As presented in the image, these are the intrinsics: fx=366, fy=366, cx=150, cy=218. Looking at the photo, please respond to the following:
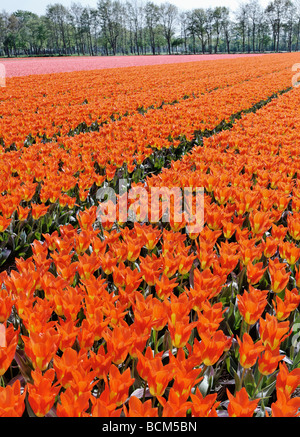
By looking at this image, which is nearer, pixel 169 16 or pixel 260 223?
pixel 260 223

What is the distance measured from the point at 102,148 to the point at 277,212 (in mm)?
3062

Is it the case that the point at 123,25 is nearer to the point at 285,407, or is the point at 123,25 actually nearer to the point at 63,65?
the point at 63,65

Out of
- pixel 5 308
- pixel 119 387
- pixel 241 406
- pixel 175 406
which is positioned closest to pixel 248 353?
pixel 241 406

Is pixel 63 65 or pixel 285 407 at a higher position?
pixel 63 65

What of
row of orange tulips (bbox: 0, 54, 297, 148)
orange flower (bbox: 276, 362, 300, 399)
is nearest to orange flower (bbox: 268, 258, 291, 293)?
orange flower (bbox: 276, 362, 300, 399)

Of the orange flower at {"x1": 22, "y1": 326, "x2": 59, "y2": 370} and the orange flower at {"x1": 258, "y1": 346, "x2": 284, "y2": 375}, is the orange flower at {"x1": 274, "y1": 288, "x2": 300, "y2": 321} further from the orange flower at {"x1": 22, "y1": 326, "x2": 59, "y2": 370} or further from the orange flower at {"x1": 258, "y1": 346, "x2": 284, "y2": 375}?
the orange flower at {"x1": 22, "y1": 326, "x2": 59, "y2": 370}

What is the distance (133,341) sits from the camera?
57.4 inches

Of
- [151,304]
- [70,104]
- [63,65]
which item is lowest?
[151,304]

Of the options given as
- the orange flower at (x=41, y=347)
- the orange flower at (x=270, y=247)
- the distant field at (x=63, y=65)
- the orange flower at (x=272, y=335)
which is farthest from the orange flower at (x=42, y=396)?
the distant field at (x=63, y=65)

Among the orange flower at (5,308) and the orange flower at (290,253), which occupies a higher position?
the orange flower at (5,308)

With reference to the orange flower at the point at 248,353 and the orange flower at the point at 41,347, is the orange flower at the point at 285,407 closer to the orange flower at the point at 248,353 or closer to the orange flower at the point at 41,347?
the orange flower at the point at 248,353

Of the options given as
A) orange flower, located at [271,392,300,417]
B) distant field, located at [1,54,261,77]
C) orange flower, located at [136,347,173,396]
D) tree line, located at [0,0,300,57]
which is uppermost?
tree line, located at [0,0,300,57]

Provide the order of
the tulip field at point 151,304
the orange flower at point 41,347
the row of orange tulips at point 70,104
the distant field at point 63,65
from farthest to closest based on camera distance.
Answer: the distant field at point 63,65 → the row of orange tulips at point 70,104 → the orange flower at point 41,347 → the tulip field at point 151,304

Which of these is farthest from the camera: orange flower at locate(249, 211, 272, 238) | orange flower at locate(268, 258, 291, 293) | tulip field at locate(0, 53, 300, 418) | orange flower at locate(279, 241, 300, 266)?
orange flower at locate(249, 211, 272, 238)
